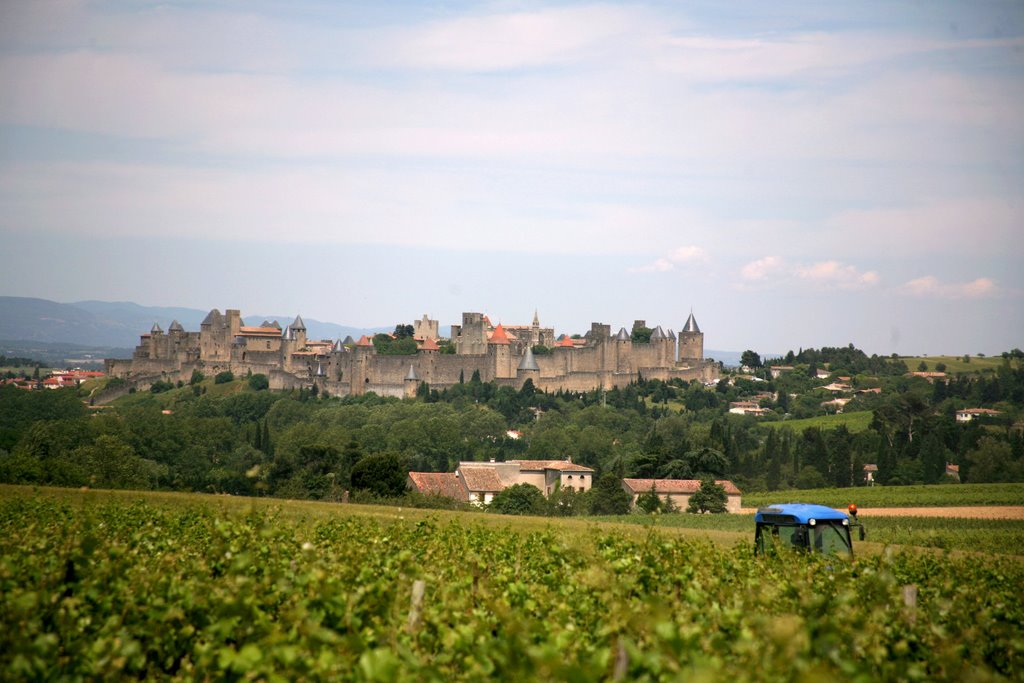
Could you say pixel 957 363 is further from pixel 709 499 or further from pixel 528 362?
pixel 709 499

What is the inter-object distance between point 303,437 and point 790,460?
2688 centimetres

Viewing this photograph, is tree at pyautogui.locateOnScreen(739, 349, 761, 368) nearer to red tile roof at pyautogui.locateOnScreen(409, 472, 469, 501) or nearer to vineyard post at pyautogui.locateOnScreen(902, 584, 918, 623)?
red tile roof at pyautogui.locateOnScreen(409, 472, 469, 501)

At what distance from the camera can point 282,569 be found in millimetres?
10352

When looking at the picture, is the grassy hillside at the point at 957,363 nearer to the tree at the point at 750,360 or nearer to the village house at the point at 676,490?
the tree at the point at 750,360

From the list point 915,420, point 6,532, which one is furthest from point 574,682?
point 915,420

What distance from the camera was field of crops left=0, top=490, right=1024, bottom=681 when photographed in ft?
24.6

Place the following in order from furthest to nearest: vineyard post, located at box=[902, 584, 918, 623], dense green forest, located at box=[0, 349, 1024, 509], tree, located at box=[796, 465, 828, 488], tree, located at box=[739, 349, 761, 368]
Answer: tree, located at box=[739, 349, 761, 368], tree, located at box=[796, 465, 828, 488], dense green forest, located at box=[0, 349, 1024, 509], vineyard post, located at box=[902, 584, 918, 623]

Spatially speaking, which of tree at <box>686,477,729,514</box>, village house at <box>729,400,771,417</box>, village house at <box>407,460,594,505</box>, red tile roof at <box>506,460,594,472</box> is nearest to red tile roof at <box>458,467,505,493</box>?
village house at <box>407,460,594,505</box>

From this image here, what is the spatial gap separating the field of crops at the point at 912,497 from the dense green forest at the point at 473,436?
8.65 m

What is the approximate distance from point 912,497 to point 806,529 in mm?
27081

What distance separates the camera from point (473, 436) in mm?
71375

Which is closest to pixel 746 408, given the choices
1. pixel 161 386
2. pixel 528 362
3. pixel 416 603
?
A: pixel 528 362

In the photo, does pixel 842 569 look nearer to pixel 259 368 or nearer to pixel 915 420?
pixel 915 420

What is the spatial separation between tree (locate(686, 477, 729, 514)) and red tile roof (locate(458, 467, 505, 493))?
824cm
